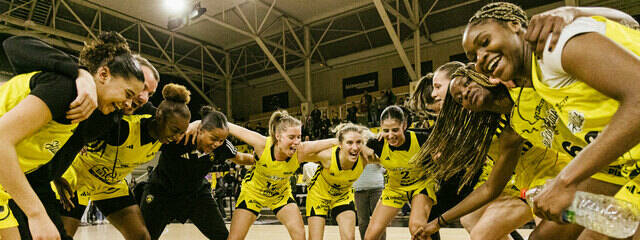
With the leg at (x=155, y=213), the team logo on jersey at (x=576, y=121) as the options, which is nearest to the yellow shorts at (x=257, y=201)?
the leg at (x=155, y=213)

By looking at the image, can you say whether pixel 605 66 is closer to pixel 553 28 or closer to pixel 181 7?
pixel 553 28

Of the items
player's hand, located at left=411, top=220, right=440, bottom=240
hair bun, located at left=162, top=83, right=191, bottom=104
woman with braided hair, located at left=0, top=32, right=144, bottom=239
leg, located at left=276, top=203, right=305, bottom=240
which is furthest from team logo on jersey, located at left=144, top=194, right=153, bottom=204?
player's hand, located at left=411, top=220, right=440, bottom=240

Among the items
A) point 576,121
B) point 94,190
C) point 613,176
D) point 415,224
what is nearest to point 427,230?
point 415,224

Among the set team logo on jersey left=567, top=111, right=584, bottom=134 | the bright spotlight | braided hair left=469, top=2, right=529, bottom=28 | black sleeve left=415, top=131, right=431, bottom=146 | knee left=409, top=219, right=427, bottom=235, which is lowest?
knee left=409, top=219, right=427, bottom=235

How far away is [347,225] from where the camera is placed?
3.93 meters

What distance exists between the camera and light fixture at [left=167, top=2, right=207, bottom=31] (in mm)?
10325

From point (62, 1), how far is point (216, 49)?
5.48 metres

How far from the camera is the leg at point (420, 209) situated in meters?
3.28

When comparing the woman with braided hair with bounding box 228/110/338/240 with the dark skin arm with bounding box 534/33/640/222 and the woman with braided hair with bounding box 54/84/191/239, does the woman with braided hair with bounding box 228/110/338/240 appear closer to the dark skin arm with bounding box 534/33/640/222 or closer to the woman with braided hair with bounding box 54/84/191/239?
the woman with braided hair with bounding box 54/84/191/239

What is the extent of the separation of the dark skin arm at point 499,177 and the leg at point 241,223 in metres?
1.85

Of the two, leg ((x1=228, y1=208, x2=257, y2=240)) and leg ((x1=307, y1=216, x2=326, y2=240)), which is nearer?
leg ((x1=228, y1=208, x2=257, y2=240))

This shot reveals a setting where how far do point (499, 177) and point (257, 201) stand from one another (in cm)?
231

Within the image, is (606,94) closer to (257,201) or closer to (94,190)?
(257,201)

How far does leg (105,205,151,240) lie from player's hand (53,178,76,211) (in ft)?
1.16
